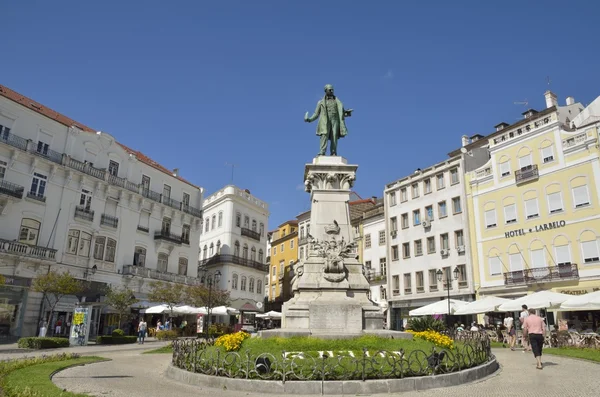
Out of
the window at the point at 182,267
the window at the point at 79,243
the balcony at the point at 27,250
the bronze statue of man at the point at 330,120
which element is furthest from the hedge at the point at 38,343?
the window at the point at 182,267

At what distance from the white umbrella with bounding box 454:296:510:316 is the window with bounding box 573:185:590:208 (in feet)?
34.7

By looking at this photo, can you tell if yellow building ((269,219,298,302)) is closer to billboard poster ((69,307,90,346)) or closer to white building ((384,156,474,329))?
white building ((384,156,474,329))

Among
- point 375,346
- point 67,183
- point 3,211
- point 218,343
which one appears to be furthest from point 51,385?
point 67,183

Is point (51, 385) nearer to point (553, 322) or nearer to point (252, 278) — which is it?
point (553, 322)

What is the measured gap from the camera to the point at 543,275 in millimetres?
31891

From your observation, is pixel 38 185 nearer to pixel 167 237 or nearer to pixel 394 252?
pixel 167 237

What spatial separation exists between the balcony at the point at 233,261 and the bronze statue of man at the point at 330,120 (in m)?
34.2

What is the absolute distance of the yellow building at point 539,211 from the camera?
3028 cm

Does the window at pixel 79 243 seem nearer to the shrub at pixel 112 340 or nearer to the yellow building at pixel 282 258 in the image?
the shrub at pixel 112 340

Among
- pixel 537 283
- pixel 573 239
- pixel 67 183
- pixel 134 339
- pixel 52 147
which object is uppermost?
pixel 52 147

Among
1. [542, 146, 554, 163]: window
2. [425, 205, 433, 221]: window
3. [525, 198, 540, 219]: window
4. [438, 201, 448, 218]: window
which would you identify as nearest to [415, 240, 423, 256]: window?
[425, 205, 433, 221]: window

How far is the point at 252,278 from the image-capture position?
171ft

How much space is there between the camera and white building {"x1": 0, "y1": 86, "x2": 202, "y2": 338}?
28.3m

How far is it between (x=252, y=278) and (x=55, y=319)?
81.2 feet
